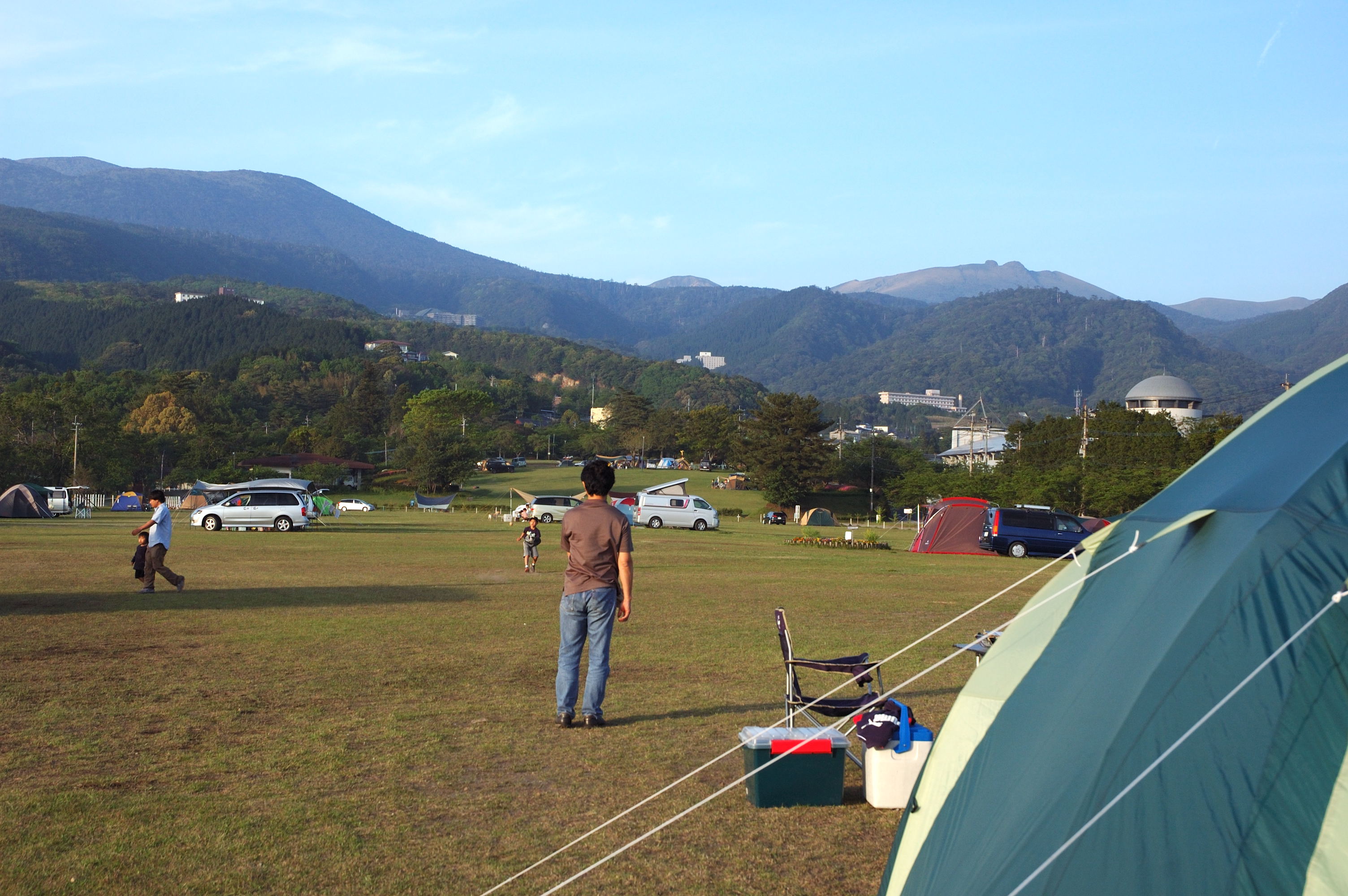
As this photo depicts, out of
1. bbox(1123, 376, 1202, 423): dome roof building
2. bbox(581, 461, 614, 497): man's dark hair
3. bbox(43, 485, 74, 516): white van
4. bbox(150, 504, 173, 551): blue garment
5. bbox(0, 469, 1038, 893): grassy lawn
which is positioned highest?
bbox(1123, 376, 1202, 423): dome roof building

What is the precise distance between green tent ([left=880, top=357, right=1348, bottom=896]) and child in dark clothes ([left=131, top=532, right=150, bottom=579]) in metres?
13.4

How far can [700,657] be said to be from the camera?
34.3 feet

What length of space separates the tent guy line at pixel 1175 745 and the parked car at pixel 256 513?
113 feet

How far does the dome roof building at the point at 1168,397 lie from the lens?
160 m

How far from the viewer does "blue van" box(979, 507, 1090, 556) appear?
2975 centimetres

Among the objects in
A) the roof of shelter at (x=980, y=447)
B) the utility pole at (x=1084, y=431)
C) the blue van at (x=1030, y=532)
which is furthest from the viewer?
the roof of shelter at (x=980, y=447)

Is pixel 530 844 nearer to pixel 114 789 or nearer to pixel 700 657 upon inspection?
pixel 114 789

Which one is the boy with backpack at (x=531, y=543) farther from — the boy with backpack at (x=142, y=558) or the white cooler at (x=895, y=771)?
the white cooler at (x=895, y=771)

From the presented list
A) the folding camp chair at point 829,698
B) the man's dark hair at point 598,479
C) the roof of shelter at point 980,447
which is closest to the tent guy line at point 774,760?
the folding camp chair at point 829,698

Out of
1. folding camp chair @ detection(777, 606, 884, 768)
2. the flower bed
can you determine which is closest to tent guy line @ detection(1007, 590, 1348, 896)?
folding camp chair @ detection(777, 606, 884, 768)

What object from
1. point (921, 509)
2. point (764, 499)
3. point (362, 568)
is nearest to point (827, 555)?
point (362, 568)

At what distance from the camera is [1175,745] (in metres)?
3.56

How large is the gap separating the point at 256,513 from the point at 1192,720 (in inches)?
1381

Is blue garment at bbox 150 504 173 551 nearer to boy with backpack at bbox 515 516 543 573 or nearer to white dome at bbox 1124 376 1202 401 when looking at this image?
boy with backpack at bbox 515 516 543 573
